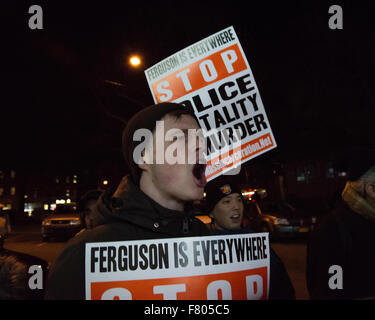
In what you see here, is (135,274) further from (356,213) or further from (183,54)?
Result: (356,213)

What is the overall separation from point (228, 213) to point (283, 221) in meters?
9.90

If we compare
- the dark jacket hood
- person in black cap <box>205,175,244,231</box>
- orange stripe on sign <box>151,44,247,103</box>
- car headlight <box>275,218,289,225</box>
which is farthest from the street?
the dark jacket hood

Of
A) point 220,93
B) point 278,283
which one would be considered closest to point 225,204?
point 220,93

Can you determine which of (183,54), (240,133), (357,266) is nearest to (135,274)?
(240,133)

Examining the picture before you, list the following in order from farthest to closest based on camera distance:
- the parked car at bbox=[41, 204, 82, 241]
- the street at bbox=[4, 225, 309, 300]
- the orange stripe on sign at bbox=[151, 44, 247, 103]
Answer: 1. the parked car at bbox=[41, 204, 82, 241]
2. the street at bbox=[4, 225, 309, 300]
3. the orange stripe on sign at bbox=[151, 44, 247, 103]

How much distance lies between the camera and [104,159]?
22750 mm

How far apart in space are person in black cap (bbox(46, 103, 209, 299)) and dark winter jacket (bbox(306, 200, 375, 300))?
125cm

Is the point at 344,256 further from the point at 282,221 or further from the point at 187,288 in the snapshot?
the point at 282,221

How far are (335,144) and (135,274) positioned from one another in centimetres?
1996

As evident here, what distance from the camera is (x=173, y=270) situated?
4.42 ft

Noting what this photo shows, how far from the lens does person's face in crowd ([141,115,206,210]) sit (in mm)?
1366

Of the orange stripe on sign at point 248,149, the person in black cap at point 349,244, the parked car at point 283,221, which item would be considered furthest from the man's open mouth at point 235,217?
the parked car at point 283,221

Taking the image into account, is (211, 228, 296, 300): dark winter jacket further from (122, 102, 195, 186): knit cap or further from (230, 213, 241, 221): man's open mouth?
(230, 213, 241, 221): man's open mouth

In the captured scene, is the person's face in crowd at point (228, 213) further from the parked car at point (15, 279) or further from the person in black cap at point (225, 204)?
the parked car at point (15, 279)
